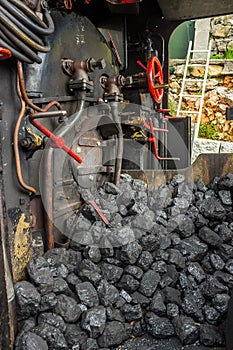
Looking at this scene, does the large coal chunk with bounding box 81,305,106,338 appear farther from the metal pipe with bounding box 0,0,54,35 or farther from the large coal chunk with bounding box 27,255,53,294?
the metal pipe with bounding box 0,0,54,35

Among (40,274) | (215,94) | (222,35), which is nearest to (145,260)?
(40,274)

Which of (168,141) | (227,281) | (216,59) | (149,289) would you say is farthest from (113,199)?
(216,59)

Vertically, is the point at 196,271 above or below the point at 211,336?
above

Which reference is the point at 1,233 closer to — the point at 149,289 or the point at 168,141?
the point at 149,289

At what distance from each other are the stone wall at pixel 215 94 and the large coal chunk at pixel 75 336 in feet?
15.7

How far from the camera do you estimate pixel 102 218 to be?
5.75ft

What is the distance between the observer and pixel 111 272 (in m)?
1.52

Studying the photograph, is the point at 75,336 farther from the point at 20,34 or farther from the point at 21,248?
the point at 20,34

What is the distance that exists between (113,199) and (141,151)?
0.81 metres

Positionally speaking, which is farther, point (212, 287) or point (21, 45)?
point (212, 287)

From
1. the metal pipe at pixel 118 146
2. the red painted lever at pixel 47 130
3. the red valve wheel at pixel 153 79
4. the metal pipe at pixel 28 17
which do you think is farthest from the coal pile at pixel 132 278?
the metal pipe at pixel 28 17

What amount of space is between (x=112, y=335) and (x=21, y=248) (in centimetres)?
54

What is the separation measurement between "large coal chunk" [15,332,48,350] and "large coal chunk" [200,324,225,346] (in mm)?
649

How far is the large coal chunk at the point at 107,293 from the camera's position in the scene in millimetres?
1401
